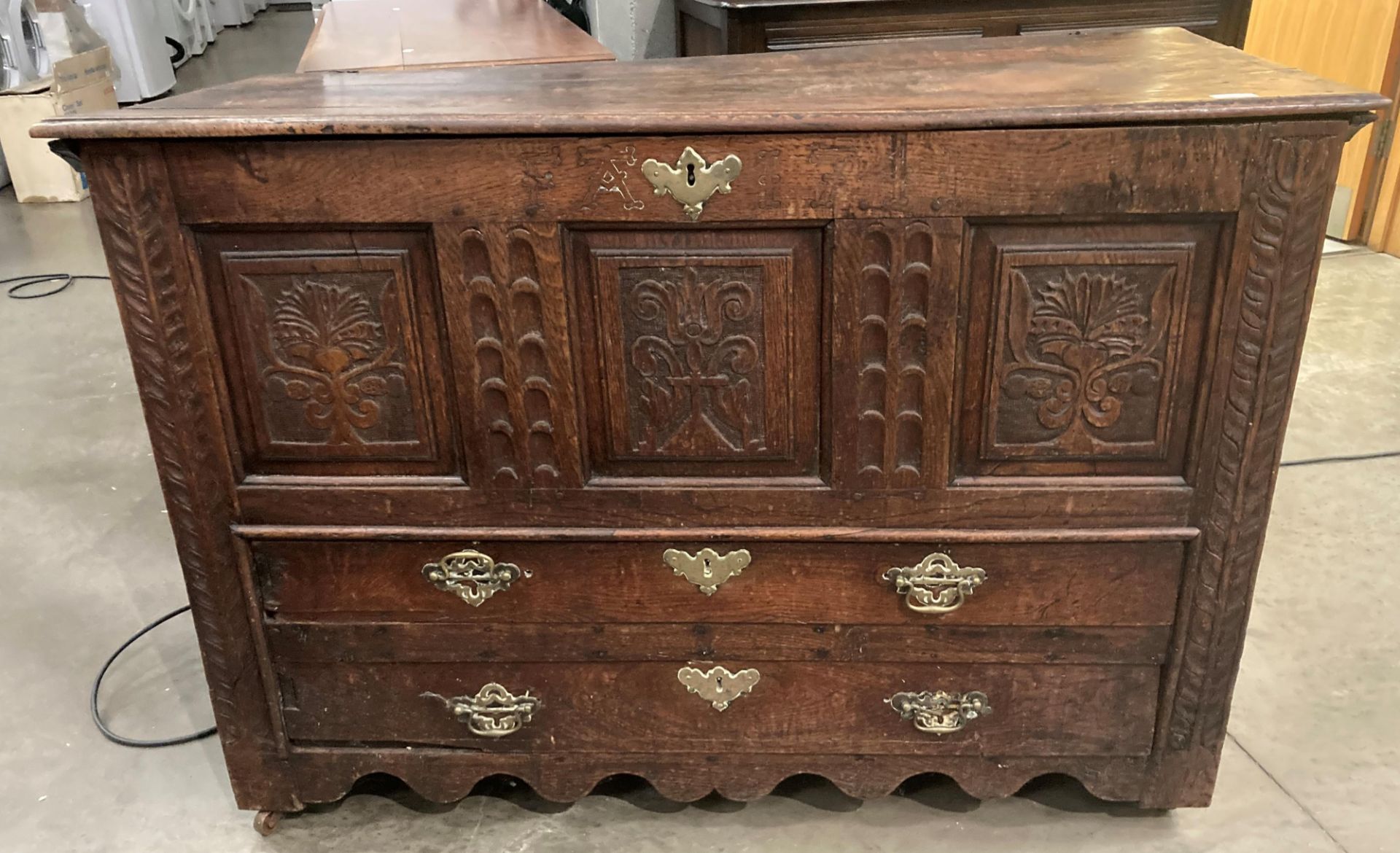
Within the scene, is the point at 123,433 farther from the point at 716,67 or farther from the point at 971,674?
the point at 971,674

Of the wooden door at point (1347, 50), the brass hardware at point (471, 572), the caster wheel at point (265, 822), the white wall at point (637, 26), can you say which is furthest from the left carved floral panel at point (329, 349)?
the wooden door at point (1347, 50)

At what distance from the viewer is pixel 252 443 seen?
1.35 m

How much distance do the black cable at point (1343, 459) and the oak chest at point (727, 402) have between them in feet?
4.12

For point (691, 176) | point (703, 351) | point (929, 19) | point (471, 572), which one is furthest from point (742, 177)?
point (929, 19)

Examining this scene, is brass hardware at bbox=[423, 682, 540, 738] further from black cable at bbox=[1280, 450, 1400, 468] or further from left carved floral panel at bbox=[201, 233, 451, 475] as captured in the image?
black cable at bbox=[1280, 450, 1400, 468]

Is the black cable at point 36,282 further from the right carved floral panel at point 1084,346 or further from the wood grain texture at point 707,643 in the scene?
the right carved floral panel at point 1084,346

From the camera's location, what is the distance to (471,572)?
1.39 m


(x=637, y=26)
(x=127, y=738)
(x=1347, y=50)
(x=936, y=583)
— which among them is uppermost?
(x=637, y=26)

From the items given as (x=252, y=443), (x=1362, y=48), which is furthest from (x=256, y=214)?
(x=1362, y=48)

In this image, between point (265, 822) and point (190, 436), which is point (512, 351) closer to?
point (190, 436)

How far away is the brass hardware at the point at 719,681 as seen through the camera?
4.72 feet

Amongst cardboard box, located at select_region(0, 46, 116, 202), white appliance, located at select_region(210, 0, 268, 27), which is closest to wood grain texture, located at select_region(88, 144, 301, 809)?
cardboard box, located at select_region(0, 46, 116, 202)

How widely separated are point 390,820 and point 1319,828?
130 centimetres

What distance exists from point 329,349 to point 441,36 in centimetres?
148
